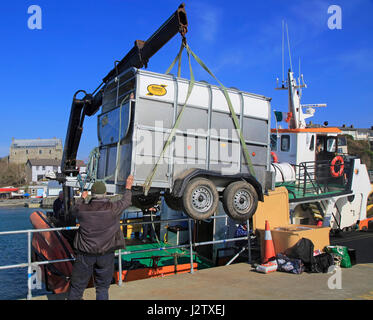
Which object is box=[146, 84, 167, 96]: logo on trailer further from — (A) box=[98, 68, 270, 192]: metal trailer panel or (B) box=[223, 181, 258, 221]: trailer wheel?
(B) box=[223, 181, 258, 221]: trailer wheel

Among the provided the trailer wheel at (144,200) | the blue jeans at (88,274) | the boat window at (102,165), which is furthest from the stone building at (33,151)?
the blue jeans at (88,274)

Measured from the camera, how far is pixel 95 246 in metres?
4.38

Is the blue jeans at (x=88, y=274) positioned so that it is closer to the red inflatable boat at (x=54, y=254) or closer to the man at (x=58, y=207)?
the red inflatable boat at (x=54, y=254)

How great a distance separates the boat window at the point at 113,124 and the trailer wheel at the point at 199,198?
1.57 metres

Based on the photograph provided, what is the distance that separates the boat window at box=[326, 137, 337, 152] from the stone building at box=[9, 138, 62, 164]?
4481 inches

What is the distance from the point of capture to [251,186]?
22.0 feet

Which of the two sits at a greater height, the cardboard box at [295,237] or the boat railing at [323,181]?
the boat railing at [323,181]

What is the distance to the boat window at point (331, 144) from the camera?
14.4m

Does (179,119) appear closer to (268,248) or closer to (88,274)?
(88,274)

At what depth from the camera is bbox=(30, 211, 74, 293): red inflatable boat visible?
26.9 feet

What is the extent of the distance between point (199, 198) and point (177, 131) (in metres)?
1.29

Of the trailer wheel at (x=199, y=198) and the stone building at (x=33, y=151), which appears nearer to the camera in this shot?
the trailer wheel at (x=199, y=198)

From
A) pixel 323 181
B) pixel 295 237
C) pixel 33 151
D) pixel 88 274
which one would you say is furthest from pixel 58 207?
pixel 33 151

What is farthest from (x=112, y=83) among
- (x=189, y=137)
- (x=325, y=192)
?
(x=325, y=192)
